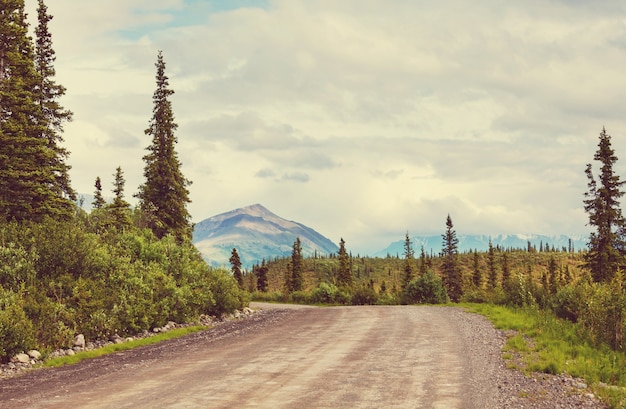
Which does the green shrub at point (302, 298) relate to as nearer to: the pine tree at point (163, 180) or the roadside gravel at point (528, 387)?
the pine tree at point (163, 180)

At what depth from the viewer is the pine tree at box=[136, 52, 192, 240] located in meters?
40.6

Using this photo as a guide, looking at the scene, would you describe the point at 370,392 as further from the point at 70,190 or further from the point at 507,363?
the point at 70,190

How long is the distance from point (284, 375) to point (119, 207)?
42.1m

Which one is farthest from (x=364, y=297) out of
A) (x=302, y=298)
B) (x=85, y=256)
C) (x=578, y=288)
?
(x=85, y=256)

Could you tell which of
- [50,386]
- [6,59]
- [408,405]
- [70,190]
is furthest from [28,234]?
[408,405]

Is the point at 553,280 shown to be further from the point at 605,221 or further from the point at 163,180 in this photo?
the point at 163,180

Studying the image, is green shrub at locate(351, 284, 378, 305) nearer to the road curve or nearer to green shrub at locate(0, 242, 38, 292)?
the road curve

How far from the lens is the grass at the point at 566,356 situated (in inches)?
439

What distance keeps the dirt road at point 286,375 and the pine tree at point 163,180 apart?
71.2 feet

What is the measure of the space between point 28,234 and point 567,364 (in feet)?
72.0

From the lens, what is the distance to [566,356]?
14.3m

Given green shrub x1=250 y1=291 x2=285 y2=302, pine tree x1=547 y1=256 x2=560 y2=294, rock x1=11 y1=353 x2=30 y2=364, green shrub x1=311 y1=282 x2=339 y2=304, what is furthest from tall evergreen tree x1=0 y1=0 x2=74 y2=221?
green shrub x1=250 y1=291 x2=285 y2=302

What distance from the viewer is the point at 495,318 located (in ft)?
83.2

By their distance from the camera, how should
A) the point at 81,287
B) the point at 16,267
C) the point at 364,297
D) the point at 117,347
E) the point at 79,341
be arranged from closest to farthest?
1. the point at 79,341
2. the point at 117,347
3. the point at 16,267
4. the point at 81,287
5. the point at 364,297
